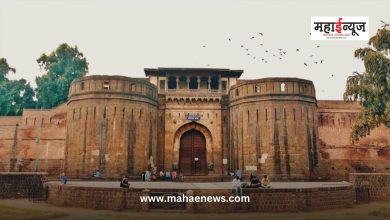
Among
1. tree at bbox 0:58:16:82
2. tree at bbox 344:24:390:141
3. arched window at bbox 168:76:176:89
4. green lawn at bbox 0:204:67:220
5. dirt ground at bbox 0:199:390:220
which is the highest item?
tree at bbox 0:58:16:82

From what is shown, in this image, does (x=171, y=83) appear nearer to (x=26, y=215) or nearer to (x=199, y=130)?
(x=199, y=130)

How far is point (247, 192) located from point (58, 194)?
9070 mm

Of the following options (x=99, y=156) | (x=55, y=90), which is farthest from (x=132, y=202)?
(x=55, y=90)

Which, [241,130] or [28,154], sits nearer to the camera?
[241,130]

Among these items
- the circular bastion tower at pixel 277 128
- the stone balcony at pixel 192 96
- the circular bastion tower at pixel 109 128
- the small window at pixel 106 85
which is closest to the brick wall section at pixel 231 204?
the circular bastion tower at pixel 109 128

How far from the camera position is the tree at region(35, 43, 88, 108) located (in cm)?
4378

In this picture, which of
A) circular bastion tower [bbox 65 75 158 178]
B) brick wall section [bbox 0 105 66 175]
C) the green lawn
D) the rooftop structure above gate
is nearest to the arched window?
the rooftop structure above gate

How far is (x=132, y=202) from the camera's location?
14.7 m

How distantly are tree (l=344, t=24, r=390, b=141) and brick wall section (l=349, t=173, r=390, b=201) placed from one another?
9.26 ft

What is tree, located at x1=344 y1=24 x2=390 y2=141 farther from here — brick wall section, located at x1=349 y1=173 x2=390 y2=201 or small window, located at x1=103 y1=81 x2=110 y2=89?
small window, located at x1=103 y1=81 x2=110 y2=89

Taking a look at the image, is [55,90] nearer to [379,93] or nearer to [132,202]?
[132,202]

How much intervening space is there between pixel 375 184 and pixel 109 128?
18834mm

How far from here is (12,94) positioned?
43.0 meters

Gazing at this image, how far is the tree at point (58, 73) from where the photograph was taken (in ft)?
144
